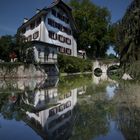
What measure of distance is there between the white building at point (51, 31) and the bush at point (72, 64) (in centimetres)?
196

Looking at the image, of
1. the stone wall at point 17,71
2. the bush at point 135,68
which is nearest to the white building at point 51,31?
the stone wall at point 17,71

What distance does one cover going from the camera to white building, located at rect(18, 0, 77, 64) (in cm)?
3965

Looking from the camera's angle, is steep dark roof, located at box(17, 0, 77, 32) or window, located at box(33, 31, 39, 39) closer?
steep dark roof, located at box(17, 0, 77, 32)

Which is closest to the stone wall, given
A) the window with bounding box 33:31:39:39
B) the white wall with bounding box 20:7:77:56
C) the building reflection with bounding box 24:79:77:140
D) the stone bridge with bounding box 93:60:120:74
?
the white wall with bounding box 20:7:77:56

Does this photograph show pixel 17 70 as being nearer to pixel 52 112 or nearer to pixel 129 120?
pixel 52 112

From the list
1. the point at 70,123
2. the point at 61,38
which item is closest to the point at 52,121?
the point at 70,123

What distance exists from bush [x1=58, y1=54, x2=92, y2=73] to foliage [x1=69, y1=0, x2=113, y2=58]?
623 centimetres

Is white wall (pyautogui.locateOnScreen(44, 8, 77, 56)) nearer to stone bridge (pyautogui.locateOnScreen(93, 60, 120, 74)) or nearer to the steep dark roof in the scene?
the steep dark roof

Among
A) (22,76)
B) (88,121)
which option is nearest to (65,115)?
(88,121)

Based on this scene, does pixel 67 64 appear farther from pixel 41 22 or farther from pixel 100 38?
pixel 100 38

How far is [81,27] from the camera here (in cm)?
6084

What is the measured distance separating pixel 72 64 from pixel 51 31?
6952 millimetres

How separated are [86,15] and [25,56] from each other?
85.7ft

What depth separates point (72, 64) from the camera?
159 feet
